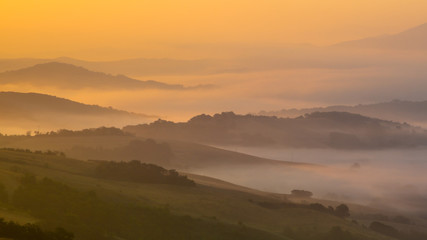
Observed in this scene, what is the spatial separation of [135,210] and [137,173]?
40388 mm

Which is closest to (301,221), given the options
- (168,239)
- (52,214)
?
(168,239)

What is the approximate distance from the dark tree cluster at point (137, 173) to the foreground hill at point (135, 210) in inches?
78.6

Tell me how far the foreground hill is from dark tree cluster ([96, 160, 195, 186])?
2.00 meters

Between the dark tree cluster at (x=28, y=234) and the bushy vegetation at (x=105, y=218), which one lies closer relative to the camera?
the dark tree cluster at (x=28, y=234)

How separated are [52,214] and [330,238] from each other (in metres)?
44.5

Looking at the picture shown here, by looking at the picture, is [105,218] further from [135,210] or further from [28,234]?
[28,234]

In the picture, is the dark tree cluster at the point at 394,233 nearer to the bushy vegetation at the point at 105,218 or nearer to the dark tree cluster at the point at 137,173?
the dark tree cluster at the point at 137,173

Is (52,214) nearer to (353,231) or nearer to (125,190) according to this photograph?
(125,190)

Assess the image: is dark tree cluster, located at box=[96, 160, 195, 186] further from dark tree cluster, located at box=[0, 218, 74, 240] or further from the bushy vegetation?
dark tree cluster, located at box=[0, 218, 74, 240]

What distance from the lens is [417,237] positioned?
134 meters

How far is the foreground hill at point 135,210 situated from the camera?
68500 mm

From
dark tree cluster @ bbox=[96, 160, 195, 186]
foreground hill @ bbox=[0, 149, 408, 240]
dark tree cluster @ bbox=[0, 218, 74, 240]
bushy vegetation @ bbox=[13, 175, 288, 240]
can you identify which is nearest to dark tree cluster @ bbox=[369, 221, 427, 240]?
foreground hill @ bbox=[0, 149, 408, 240]

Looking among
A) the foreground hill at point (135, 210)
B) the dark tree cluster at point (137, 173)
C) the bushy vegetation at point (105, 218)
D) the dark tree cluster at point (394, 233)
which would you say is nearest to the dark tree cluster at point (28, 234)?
the foreground hill at point (135, 210)

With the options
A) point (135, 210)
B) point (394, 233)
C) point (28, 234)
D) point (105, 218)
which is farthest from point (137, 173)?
point (28, 234)
